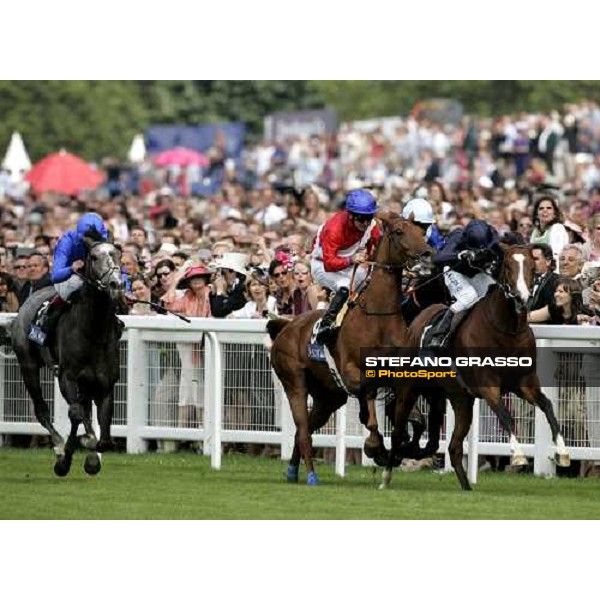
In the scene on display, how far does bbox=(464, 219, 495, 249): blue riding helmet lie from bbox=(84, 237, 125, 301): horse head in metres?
2.54

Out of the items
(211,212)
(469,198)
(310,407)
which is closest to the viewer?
(310,407)

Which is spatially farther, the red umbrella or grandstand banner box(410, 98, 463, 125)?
grandstand banner box(410, 98, 463, 125)

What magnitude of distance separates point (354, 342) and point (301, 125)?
25.9 meters

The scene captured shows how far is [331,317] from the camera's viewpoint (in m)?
16.2

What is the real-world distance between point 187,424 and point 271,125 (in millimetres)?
24473

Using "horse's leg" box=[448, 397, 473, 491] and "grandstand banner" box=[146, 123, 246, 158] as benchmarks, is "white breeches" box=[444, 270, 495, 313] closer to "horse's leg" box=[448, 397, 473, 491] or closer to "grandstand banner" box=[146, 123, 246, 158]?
"horse's leg" box=[448, 397, 473, 491]

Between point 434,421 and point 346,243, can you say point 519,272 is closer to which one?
point 346,243

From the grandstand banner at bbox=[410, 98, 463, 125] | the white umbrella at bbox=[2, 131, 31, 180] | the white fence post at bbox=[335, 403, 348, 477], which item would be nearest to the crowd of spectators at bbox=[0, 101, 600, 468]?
the white umbrella at bbox=[2, 131, 31, 180]

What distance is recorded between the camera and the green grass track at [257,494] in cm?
1398

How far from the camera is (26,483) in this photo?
635 inches

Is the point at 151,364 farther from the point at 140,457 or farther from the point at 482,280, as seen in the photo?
the point at 482,280

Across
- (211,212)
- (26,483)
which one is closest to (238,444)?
(26,483)

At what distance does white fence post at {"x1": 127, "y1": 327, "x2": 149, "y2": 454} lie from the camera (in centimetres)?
1891

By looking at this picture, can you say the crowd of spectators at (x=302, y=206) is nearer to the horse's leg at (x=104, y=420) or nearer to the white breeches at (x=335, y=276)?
the white breeches at (x=335, y=276)
